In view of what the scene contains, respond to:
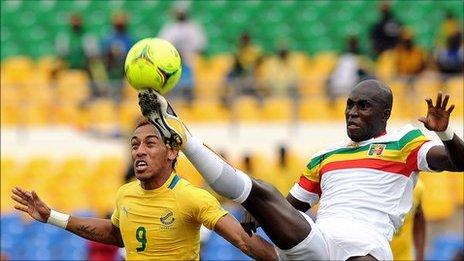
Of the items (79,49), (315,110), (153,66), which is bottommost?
(153,66)

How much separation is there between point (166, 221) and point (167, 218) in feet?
0.06

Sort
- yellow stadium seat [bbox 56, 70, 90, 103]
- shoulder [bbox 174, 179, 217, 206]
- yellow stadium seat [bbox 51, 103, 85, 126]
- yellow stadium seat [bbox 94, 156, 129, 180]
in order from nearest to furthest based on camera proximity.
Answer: shoulder [bbox 174, 179, 217, 206] → yellow stadium seat [bbox 94, 156, 129, 180] → yellow stadium seat [bbox 56, 70, 90, 103] → yellow stadium seat [bbox 51, 103, 85, 126]

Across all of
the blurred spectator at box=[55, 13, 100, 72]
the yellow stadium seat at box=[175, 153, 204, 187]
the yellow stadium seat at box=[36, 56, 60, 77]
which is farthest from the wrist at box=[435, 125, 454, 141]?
the yellow stadium seat at box=[36, 56, 60, 77]

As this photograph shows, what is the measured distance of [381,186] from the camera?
8891 mm

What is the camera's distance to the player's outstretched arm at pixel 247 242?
8.35 meters

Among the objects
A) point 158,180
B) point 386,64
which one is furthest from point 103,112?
point 158,180

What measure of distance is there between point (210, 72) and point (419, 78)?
3.92 metres

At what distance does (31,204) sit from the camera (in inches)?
354

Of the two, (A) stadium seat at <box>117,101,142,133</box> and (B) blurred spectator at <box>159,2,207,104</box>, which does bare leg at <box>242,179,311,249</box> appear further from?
(B) blurred spectator at <box>159,2,207,104</box>

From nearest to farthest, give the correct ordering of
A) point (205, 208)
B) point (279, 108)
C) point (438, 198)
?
point (205, 208) < point (438, 198) < point (279, 108)

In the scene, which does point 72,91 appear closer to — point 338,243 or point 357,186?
point 357,186

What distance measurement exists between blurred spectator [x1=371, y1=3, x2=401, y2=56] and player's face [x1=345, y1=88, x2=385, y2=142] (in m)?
11.5

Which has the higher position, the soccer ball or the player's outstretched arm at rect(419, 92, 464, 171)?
the soccer ball

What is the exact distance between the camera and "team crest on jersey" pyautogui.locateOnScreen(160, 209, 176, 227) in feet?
28.5
